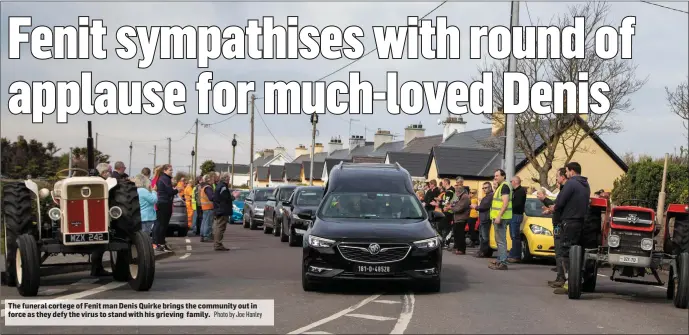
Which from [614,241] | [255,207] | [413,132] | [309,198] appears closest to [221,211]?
[309,198]

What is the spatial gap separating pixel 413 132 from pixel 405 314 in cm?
7172

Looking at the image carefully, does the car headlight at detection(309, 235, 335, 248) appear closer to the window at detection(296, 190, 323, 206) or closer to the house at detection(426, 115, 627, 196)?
the window at detection(296, 190, 323, 206)

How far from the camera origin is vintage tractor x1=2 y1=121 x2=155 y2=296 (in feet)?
37.4

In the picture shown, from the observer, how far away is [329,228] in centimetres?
1234

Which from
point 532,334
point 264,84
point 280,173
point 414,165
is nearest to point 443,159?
point 414,165

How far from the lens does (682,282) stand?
11.2m

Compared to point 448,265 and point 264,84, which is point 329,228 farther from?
point 264,84

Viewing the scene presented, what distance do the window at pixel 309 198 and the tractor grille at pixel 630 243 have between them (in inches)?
504

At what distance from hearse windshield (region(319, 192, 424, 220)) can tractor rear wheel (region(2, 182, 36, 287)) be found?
423 cm

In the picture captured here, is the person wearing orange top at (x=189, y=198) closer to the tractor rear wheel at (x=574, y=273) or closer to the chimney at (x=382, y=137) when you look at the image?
the tractor rear wheel at (x=574, y=273)

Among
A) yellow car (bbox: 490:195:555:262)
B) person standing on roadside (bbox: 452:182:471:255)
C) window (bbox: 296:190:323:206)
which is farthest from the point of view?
window (bbox: 296:190:323:206)

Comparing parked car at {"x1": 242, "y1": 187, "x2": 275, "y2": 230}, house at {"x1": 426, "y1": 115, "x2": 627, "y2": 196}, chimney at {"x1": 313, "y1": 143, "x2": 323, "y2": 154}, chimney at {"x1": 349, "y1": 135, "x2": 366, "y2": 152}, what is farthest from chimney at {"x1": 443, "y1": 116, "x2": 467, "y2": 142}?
chimney at {"x1": 313, "y1": 143, "x2": 323, "y2": 154}

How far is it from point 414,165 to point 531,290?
5680 centimetres

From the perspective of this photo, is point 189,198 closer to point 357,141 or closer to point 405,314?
point 405,314
